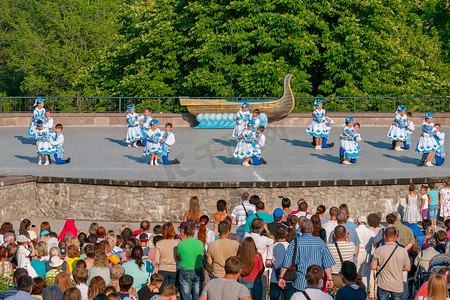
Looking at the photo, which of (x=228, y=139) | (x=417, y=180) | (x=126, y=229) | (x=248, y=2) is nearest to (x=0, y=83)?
(x=248, y=2)

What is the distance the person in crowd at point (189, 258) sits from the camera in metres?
10.8

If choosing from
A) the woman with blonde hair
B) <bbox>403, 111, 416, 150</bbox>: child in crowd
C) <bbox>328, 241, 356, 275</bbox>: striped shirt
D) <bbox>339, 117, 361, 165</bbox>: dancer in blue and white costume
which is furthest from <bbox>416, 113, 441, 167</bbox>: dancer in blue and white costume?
<bbox>328, 241, 356, 275</bbox>: striped shirt

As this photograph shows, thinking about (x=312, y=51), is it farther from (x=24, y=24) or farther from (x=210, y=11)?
(x=24, y=24)

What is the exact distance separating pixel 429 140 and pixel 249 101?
10520 millimetres

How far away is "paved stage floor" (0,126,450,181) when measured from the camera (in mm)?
21375

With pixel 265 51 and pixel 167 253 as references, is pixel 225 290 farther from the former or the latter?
pixel 265 51

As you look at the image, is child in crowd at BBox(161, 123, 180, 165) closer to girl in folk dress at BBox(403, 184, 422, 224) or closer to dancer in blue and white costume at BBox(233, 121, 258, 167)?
dancer in blue and white costume at BBox(233, 121, 258, 167)

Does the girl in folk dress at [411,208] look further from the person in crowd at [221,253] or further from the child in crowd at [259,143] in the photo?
the person in crowd at [221,253]

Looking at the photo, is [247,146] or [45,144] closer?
[45,144]

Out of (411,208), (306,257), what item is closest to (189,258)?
(306,257)

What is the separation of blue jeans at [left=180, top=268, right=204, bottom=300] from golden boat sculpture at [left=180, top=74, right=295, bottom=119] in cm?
2102

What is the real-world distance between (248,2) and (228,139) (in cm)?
983

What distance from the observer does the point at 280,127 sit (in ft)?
109

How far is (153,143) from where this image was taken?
75.9 feet
